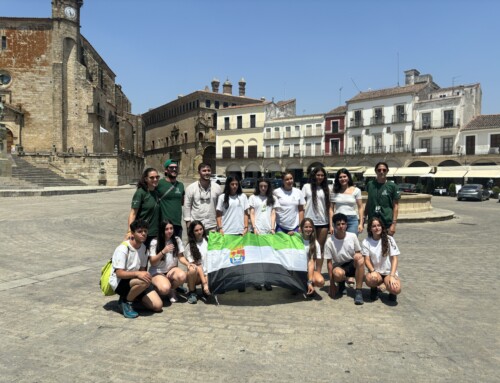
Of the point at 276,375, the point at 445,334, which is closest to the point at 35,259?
the point at 276,375

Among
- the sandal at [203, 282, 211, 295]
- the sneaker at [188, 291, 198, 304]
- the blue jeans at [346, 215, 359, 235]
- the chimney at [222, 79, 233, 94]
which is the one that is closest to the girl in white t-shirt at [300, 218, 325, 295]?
the blue jeans at [346, 215, 359, 235]

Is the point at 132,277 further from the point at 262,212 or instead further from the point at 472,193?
the point at 472,193

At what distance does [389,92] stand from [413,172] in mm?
13079

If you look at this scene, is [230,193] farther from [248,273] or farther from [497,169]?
[497,169]

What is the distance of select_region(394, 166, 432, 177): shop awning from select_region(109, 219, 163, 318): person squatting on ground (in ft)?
127

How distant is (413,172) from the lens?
1572 inches

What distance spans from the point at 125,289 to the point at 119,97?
210 feet

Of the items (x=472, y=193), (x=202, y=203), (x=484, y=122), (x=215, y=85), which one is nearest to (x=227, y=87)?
(x=215, y=85)

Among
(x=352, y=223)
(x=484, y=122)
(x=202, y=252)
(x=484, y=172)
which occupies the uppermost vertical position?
(x=484, y=122)

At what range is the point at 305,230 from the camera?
5344 millimetres

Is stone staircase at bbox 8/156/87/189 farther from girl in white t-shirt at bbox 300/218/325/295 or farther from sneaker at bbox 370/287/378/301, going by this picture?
sneaker at bbox 370/287/378/301

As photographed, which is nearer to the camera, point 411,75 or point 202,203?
point 202,203

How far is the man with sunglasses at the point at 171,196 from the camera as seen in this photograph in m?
5.45

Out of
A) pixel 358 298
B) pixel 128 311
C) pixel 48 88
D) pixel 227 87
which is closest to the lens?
pixel 128 311
